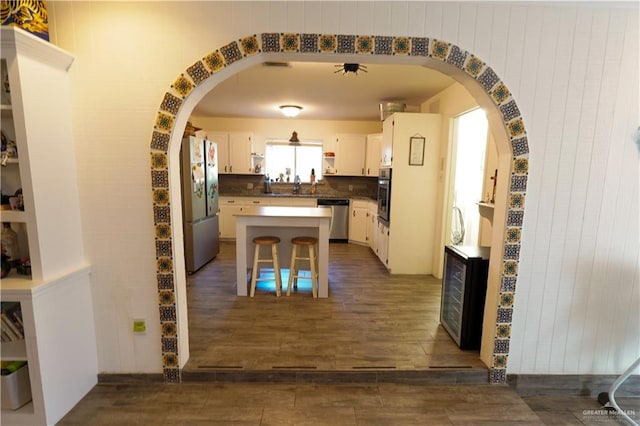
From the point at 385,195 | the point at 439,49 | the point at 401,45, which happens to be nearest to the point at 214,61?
the point at 401,45

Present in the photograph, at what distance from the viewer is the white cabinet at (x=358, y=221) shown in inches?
220

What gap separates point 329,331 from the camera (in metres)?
2.52

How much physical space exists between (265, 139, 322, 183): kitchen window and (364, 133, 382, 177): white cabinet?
1.07 metres

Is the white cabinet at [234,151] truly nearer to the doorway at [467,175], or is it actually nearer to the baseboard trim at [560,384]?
the doorway at [467,175]

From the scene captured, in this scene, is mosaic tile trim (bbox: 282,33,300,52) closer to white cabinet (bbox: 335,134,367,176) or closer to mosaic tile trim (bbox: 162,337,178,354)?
mosaic tile trim (bbox: 162,337,178,354)

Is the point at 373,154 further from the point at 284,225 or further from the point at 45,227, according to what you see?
the point at 45,227

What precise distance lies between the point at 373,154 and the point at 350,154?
49cm

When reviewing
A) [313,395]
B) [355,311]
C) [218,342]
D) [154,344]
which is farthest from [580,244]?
[154,344]

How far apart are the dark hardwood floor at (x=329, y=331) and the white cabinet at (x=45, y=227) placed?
2.35 feet

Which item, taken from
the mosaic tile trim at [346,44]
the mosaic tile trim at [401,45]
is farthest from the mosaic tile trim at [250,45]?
the mosaic tile trim at [401,45]

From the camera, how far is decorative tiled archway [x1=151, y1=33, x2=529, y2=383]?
68.7 inches

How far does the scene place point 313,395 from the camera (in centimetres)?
189

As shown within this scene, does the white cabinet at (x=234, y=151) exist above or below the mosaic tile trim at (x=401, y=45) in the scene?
below

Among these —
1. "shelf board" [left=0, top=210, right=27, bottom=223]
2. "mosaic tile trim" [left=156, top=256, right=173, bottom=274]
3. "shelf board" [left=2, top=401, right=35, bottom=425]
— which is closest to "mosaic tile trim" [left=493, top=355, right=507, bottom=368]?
"mosaic tile trim" [left=156, top=256, right=173, bottom=274]
